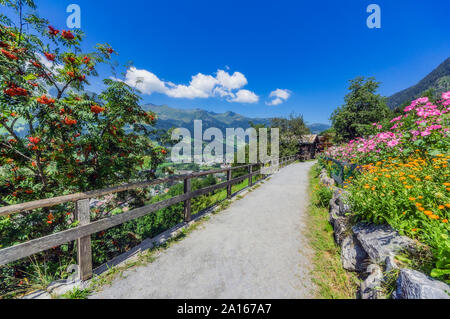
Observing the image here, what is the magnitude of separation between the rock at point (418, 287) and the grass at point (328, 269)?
692 mm

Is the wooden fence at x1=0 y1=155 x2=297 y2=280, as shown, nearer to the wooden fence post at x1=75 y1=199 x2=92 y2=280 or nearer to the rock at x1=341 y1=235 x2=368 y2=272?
the wooden fence post at x1=75 y1=199 x2=92 y2=280

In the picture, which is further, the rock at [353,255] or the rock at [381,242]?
the rock at [353,255]

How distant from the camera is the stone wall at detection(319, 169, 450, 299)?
1.35 meters

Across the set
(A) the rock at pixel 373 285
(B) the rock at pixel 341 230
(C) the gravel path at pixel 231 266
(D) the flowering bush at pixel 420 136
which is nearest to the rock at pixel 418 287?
(A) the rock at pixel 373 285

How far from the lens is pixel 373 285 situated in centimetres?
175

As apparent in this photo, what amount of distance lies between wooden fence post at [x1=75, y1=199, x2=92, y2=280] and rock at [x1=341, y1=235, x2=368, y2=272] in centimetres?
353

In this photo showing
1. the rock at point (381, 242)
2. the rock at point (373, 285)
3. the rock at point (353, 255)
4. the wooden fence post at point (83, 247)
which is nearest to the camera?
the rock at point (373, 285)

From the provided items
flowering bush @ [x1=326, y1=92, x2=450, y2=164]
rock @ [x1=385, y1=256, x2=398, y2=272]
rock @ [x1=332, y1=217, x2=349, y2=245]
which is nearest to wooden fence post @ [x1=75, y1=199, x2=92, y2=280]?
rock @ [x1=385, y1=256, x2=398, y2=272]

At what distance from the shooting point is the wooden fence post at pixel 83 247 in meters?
2.15

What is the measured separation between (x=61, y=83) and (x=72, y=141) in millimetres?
1166

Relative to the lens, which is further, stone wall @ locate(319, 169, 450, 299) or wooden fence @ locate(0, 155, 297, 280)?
wooden fence @ locate(0, 155, 297, 280)

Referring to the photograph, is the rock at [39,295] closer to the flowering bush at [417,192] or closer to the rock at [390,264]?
the rock at [390,264]

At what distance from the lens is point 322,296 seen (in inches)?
78.2
